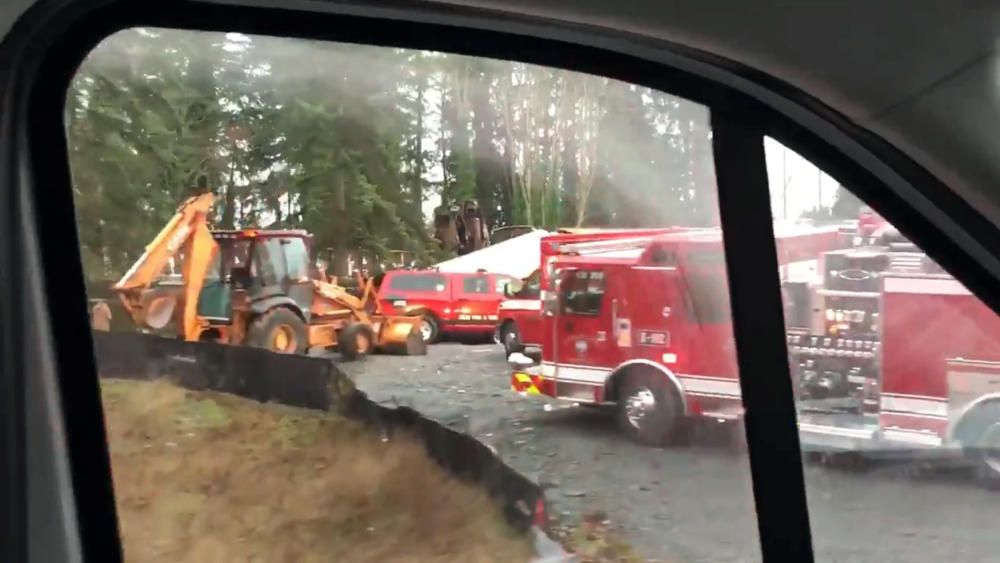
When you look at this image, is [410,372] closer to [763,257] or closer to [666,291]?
[666,291]

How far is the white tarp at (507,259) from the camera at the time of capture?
1.30m

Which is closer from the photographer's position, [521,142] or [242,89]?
[242,89]

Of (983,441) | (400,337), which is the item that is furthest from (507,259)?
(983,441)

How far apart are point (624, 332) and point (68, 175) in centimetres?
83

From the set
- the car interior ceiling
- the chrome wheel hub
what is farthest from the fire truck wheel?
the car interior ceiling

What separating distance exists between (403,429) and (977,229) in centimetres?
83

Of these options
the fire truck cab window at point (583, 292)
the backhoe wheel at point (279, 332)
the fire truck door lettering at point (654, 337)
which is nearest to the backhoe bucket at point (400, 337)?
the backhoe wheel at point (279, 332)

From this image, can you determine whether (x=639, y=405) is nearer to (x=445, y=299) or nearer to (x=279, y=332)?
(x=445, y=299)

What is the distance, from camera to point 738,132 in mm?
1197

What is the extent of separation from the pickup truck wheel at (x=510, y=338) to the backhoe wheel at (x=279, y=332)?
0.30 m

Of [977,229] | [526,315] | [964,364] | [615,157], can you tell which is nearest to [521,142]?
[615,157]

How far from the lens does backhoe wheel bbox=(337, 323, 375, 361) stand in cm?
130

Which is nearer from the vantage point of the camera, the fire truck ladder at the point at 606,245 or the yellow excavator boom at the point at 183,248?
the yellow excavator boom at the point at 183,248

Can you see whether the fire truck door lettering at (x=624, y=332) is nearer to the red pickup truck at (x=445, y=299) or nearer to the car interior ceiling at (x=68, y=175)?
the red pickup truck at (x=445, y=299)
